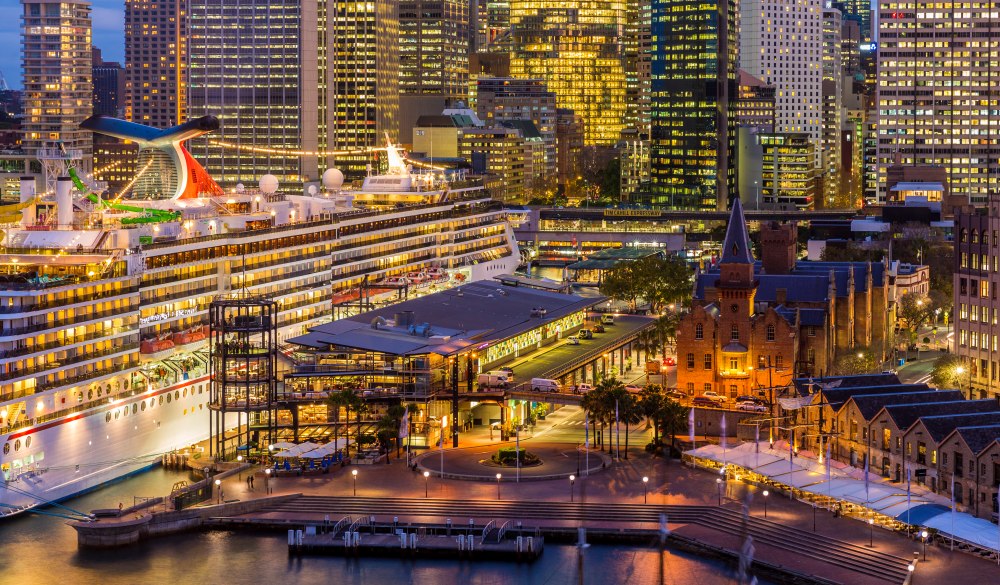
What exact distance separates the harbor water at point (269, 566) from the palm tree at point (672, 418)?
14.8 meters

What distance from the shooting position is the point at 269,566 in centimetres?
7912

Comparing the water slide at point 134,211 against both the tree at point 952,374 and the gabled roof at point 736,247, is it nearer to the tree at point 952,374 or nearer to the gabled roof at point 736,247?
the gabled roof at point 736,247

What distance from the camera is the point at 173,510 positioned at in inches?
3359

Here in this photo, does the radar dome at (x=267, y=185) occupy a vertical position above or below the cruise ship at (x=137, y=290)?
above

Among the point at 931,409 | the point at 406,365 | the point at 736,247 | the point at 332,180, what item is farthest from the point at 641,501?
the point at 332,180

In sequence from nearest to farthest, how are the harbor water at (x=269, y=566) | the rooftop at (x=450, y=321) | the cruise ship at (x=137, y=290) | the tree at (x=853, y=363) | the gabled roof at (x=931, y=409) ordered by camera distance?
the harbor water at (x=269, y=566)
the cruise ship at (x=137, y=290)
the gabled roof at (x=931, y=409)
the rooftop at (x=450, y=321)
the tree at (x=853, y=363)

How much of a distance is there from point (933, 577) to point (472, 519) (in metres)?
21.5

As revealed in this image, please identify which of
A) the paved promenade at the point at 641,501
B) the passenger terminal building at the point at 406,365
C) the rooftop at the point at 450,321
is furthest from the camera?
the rooftop at the point at 450,321

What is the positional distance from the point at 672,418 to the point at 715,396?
10607 millimetres

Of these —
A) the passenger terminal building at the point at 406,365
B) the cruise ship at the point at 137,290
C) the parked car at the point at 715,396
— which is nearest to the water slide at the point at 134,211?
the cruise ship at the point at 137,290

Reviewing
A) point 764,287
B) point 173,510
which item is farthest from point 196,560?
point 764,287

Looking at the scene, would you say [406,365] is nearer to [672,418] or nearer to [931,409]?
[672,418]

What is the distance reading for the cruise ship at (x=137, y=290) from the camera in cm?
8719

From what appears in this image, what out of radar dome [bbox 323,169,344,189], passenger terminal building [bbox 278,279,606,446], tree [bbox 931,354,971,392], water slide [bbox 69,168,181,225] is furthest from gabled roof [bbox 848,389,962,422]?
radar dome [bbox 323,169,344,189]
